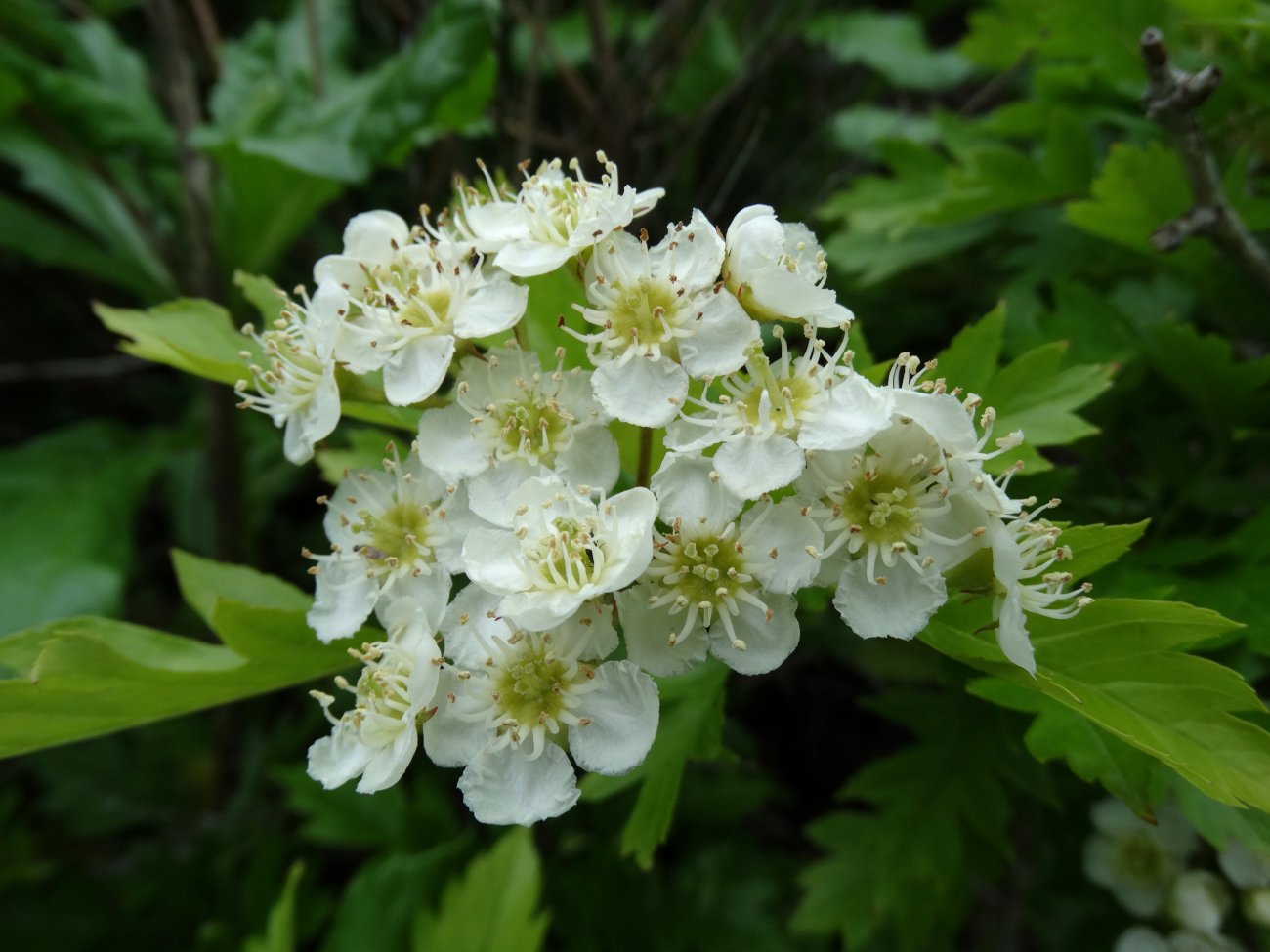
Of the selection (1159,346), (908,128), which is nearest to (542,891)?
(1159,346)

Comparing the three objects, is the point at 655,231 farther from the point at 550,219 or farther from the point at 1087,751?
the point at 1087,751

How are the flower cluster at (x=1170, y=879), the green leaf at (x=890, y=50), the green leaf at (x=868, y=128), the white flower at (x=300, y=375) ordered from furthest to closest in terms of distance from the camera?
1. the green leaf at (x=890, y=50)
2. the green leaf at (x=868, y=128)
3. the flower cluster at (x=1170, y=879)
4. the white flower at (x=300, y=375)

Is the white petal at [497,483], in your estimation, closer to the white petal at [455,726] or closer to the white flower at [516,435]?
the white flower at [516,435]

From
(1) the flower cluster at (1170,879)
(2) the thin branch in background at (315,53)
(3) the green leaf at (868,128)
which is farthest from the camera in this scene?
(3) the green leaf at (868,128)

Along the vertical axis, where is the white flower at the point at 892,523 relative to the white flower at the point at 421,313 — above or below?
below

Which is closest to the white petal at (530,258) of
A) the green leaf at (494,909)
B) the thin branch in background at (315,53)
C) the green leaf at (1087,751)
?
the green leaf at (1087,751)

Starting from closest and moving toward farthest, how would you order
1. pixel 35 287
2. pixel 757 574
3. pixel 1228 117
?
pixel 757 574 < pixel 1228 117 < pixel 35 287

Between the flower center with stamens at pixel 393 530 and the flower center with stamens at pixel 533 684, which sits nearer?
the flower center with stamens at pixel 533 684

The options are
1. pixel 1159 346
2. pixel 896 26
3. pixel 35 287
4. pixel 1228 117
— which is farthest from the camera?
pixel 35 287

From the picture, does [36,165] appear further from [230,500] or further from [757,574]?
[757,574]
